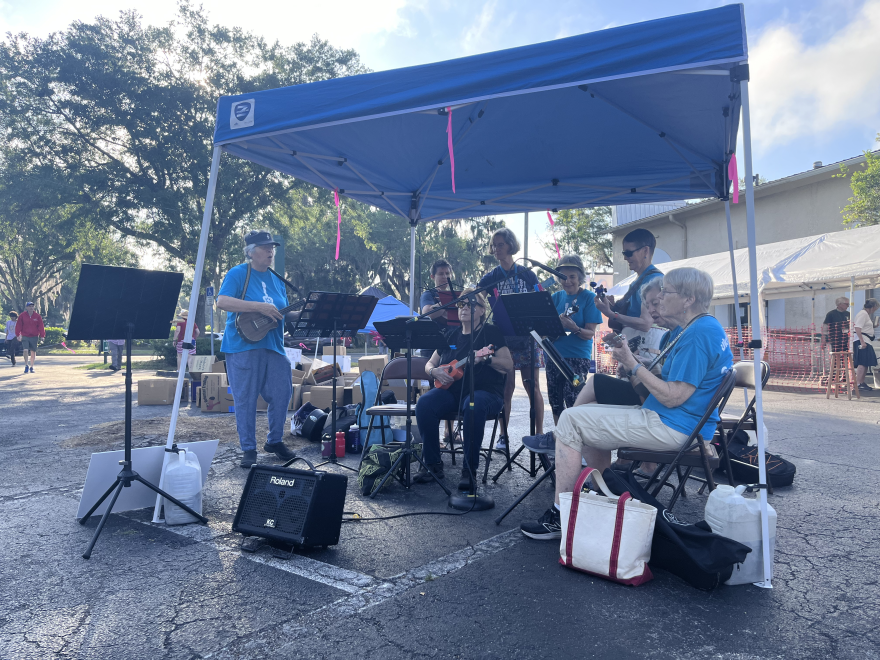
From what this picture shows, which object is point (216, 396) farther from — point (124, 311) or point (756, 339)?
point (756, 339)

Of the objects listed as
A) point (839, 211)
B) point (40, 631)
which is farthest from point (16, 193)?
point (839, 211)

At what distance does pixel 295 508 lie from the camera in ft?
11.0

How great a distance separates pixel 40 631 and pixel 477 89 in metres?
3.54

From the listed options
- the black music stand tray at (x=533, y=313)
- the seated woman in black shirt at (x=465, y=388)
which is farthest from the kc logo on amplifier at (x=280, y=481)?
the black music stand tray at (x=533, y=313)

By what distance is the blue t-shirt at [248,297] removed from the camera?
5020mm

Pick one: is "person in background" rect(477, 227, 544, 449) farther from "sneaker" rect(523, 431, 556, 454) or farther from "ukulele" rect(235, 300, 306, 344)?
"ukulele" rect(235, 300, 306, 344)

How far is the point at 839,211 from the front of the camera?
58.4 feet

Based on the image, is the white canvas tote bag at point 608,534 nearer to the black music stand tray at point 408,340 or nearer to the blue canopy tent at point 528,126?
the blue canopy tent at point 528,126

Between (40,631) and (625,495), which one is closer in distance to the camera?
(40,631)

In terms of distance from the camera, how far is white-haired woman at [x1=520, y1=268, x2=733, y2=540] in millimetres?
3082

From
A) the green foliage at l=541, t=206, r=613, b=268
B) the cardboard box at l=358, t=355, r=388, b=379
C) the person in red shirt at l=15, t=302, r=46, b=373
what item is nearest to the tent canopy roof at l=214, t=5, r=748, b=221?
the cardboard box at l=358, t=355, r=388, b=379

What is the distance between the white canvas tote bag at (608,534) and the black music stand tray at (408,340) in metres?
1.60

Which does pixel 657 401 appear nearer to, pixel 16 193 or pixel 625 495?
pixel 625 495

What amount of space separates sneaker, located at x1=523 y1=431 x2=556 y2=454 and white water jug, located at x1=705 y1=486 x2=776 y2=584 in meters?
1.08
